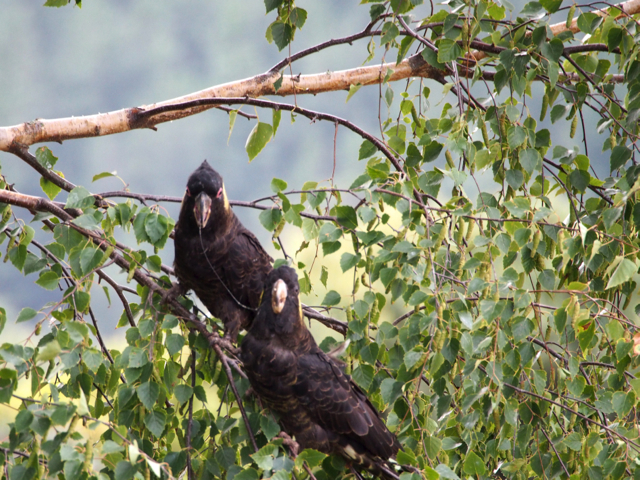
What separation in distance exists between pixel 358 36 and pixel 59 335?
128 cm

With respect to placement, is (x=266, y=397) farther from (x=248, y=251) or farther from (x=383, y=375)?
(x=248, y=251)

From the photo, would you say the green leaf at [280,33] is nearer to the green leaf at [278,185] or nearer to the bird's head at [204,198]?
the green leaf at [278,185]

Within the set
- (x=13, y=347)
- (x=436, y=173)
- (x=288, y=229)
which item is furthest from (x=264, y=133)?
(x=288, y=229)

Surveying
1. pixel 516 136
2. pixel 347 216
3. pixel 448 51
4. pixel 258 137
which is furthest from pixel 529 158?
pixel 258 137

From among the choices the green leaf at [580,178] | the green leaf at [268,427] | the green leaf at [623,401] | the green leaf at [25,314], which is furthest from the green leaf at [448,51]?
the green leaf at [25,314]

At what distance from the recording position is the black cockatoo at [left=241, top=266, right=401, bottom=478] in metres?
1.64

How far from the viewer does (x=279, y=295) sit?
1636 millimetres

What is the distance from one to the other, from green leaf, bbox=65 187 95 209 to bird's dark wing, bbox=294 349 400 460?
2.51 feet

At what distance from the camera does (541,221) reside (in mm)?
1346

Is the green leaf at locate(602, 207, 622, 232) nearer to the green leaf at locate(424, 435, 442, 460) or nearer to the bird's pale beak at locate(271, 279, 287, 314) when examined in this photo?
A: the green leaf at locate(424, 435, 442, 460)

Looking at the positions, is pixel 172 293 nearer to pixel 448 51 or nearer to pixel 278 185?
pixel 278 185

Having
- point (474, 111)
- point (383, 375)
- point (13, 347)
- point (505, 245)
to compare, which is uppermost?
point (474, 111)

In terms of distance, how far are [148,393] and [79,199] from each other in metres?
0.47

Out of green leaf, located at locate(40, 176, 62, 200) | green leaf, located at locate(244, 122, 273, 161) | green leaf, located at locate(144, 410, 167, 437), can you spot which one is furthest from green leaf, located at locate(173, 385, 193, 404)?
green leaf, located at locate(40, 176, 62, 200)
